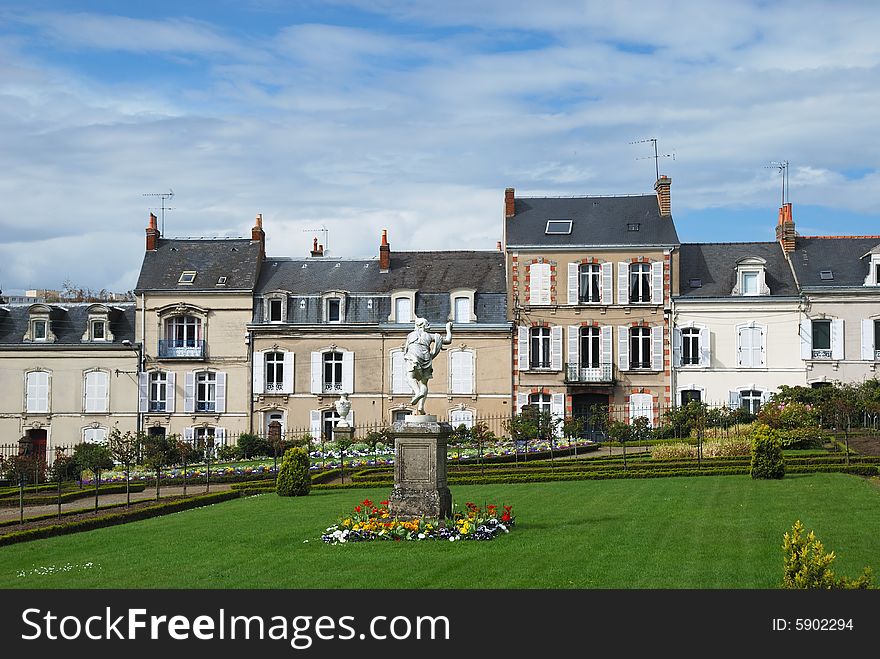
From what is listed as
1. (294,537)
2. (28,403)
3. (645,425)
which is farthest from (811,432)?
(28,403)

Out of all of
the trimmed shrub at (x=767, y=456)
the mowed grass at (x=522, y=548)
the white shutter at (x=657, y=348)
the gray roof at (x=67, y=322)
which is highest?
the gray roof at (x=67, y=322)

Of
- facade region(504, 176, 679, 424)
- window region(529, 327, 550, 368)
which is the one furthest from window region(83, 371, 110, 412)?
window region(529, 327, 550, 368)

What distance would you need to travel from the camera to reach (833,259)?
3941 centimetres

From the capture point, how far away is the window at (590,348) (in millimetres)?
39625

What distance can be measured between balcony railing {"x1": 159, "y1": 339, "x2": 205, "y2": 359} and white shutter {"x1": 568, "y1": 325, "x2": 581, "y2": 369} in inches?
552

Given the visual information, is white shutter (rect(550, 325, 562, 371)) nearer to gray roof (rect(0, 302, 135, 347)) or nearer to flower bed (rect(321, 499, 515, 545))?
gray roof (rect(0, 302, 135, 347))

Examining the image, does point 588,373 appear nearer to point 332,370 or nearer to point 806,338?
point 806,338

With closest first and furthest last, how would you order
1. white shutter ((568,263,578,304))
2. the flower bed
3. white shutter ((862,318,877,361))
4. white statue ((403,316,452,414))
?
the flower bed → white statue ((403,316,452,414)) → white shutter ((862,318,877,361)) → white shutter ((568,263,578,304))

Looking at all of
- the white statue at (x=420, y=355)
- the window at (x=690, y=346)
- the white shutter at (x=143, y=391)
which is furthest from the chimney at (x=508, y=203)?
the white statue at (x=420, y=355)

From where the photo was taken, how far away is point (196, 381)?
4106 centimetres

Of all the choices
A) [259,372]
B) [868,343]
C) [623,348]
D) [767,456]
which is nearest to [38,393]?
[259,372]

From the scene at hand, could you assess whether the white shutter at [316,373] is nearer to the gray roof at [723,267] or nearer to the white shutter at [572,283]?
the white shutter at [572,283]

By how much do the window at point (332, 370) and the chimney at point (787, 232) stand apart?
17318 millimetres

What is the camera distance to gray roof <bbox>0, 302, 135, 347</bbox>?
42.1m
